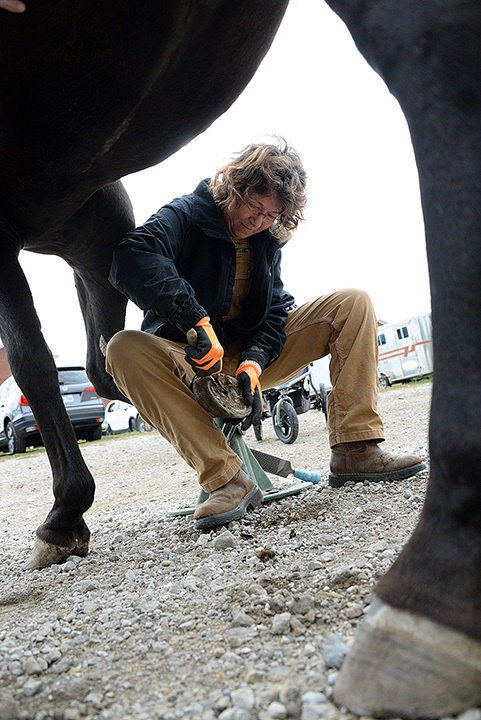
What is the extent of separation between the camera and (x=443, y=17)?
762 mm

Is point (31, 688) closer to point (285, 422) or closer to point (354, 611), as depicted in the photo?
point (354, 611)

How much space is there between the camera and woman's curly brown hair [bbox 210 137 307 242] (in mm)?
2574

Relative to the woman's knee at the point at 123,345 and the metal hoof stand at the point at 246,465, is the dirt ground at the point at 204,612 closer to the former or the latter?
the metal hoof stand at the point at 246,465

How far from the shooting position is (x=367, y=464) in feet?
8.82

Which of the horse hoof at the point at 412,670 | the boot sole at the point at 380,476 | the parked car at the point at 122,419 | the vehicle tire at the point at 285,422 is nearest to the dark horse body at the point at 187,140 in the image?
the horse hoof at the point at 412,670

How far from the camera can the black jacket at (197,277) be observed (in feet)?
7.51

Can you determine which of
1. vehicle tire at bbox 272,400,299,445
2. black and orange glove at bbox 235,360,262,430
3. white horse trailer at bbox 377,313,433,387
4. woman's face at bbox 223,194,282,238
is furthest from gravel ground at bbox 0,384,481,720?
white horse trailer at bbox 377,313,433,387

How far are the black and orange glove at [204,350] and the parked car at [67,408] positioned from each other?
9595mm

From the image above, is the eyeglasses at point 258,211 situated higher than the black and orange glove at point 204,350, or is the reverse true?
the eyeglasses at point 258,211

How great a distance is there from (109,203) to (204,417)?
927 mm

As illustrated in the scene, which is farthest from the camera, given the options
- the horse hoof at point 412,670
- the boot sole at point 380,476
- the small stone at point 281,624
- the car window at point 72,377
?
the car window at point 72,377

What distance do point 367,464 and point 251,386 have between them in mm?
606

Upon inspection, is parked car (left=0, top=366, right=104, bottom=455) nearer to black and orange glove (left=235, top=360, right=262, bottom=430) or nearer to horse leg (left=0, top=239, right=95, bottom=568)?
black and orange glove (left=235, top=360, right=262, bottom=430)

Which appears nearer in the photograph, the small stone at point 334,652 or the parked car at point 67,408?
the small stone at point 334,652
